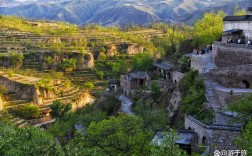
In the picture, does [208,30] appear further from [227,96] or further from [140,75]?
[227,96]

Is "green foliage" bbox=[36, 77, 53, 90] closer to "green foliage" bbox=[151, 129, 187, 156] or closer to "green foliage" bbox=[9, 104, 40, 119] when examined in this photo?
"green foliage" bbox=[9, 104, 40, 119]

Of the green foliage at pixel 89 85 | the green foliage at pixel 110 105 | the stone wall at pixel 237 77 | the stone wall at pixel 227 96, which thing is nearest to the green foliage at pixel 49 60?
the green foliage at pixel 89 85

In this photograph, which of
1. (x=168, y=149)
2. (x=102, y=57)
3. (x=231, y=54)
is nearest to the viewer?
(x=168, y=149)

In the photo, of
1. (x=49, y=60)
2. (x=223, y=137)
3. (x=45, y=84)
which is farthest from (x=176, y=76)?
(x=49, y=60)

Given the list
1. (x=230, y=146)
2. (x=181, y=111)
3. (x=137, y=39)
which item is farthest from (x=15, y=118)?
(x=137, y=39)

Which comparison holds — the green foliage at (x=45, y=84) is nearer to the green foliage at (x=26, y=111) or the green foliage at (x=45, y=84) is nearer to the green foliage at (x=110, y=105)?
the green foliage at (x=26, y=111)

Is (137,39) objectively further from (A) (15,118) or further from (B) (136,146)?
(B) (136,146)

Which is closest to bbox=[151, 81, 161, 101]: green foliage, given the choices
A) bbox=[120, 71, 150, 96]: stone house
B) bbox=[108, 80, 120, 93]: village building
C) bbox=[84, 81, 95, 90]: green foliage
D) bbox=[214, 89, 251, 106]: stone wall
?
bbox=[120, 71, 150, 96]: stone house
